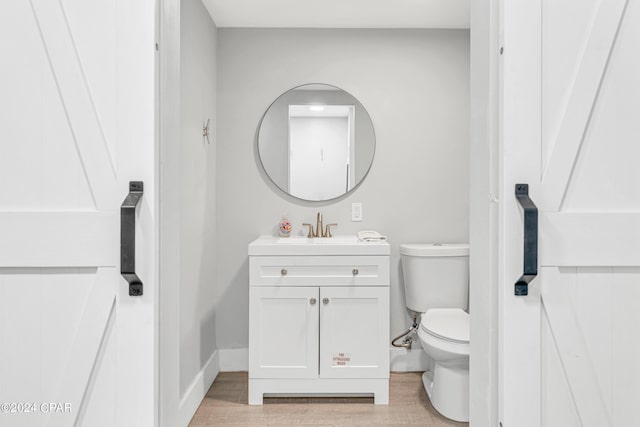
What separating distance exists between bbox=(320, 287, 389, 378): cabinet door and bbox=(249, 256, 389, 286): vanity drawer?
0.07 m

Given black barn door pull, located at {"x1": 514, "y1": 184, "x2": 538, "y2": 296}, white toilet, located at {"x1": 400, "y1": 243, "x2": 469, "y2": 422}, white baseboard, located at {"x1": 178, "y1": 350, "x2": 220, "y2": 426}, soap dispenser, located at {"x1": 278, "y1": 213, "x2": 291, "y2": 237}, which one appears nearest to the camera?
black barn door pull, located at {"x1": 514, "y1": 184, "x2": 538, "y2": 296}

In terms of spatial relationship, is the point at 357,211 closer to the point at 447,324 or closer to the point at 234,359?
the point at 447,324

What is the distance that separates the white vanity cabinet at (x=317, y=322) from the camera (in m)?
2.23

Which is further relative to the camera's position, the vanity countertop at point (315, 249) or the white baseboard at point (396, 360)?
the white baseboard at point (396, 360)

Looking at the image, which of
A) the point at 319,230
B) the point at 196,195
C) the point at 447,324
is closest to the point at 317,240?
the point at 319,230

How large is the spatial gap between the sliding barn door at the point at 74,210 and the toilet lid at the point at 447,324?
1.57 m

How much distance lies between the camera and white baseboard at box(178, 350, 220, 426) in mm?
1975

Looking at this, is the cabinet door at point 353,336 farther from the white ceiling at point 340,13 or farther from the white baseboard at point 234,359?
the white ceiling at point 340,13

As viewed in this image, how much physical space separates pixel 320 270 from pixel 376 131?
1.12 m

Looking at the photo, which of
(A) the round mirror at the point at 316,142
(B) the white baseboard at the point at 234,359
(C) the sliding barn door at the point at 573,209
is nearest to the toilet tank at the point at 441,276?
(A) the round mirror at the point at 316,142

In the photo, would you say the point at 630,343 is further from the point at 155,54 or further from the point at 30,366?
the point at 30,366

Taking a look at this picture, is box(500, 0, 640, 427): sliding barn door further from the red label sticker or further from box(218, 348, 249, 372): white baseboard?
box(218, 348, 249, 372): white baseboard

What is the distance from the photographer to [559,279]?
865 mm

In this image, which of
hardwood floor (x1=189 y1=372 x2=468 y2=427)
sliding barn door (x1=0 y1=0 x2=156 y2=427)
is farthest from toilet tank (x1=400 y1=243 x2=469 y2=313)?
sliding barn door (x1=0 y1=0 x2=156 y2=427)
